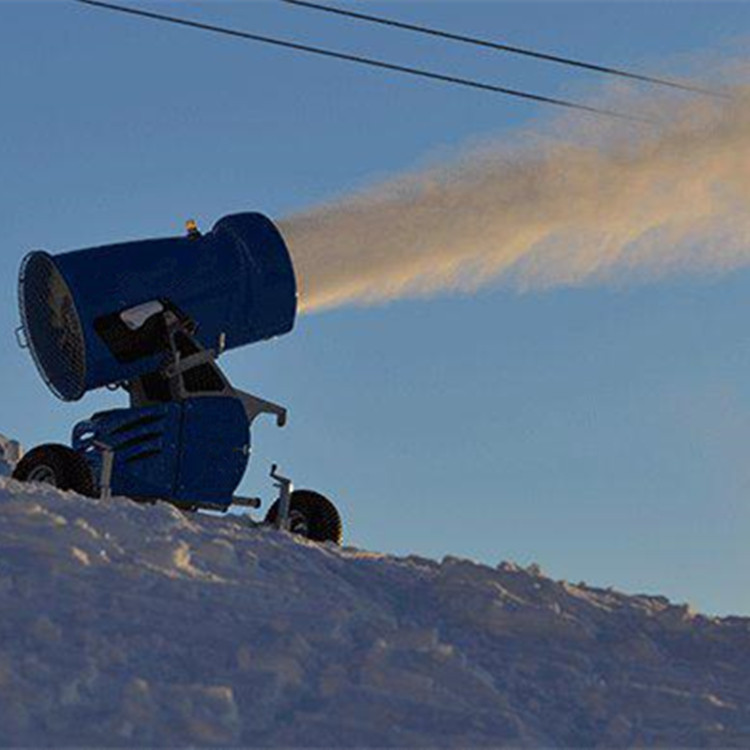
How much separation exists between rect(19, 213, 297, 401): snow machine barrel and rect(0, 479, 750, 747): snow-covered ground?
318 cm

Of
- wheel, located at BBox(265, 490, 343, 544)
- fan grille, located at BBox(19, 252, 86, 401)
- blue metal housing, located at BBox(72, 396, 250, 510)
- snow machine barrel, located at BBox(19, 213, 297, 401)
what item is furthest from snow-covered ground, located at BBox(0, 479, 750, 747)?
wheel, located at BBox(265, 490, 343, 544)

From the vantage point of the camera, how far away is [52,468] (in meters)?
14.9

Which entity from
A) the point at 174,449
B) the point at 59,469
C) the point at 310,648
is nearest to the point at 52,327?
the point at 174,449

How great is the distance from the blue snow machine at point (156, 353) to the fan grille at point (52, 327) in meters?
0.01

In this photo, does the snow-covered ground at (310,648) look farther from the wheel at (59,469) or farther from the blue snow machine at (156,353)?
the blue snow machine at (156,353)

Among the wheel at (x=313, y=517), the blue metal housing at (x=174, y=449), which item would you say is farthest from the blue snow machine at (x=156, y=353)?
the wheel at (x=313, y=517)

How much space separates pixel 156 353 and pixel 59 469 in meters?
1.50

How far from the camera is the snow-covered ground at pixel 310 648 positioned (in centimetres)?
855

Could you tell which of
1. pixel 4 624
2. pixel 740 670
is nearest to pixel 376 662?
pixel 4 624

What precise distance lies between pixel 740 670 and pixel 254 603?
3.10 metres

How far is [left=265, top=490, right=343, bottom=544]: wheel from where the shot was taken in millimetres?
17016

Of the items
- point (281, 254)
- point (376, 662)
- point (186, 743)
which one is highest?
point (281, 254)

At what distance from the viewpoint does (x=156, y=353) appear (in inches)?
620

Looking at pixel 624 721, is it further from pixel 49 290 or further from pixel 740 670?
pixel 49 290
